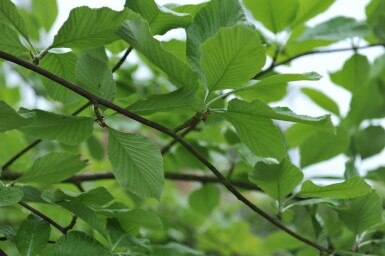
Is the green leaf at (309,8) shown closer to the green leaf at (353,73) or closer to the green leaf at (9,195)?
the green leaf at (353,73)

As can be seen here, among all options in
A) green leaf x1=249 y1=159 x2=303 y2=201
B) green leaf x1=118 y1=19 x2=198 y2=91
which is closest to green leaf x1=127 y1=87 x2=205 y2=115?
green leaf x1=118 y1=19 x2=198 y2=91

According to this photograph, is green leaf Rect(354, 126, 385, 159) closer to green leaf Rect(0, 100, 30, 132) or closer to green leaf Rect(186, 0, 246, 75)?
green leaf Rect(186, 0, 246, 75)

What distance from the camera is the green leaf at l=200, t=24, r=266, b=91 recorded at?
1.30ft

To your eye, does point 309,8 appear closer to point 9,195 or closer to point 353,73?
point 353,73

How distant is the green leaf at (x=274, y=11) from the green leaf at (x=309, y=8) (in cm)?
5

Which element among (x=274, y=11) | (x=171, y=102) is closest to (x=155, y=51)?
(x=171, y=102)

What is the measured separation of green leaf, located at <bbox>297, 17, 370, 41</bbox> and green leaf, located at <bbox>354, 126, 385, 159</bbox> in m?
0.16

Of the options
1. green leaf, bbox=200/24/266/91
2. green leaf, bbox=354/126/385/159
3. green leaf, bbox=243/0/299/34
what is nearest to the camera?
green leaf, bbox=200/24/266/91

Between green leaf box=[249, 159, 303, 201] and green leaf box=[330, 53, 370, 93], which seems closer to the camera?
green leaf box=[249, 159, 303, 201]

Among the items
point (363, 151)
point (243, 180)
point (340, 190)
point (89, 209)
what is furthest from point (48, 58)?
point (363, 151)

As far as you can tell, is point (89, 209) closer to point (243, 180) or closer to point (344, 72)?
point (243, 180)

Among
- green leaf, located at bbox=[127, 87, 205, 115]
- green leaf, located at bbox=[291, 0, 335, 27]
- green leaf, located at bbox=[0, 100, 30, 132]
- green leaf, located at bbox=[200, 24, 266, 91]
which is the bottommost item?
green leaf, located at bbox=[0, 100, 30, 132]

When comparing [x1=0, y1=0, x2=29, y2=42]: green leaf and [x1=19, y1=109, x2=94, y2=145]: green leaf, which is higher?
[x1=0, y1=0, x2=29, y2=42]: green leaf

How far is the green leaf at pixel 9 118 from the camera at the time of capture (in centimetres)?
40
